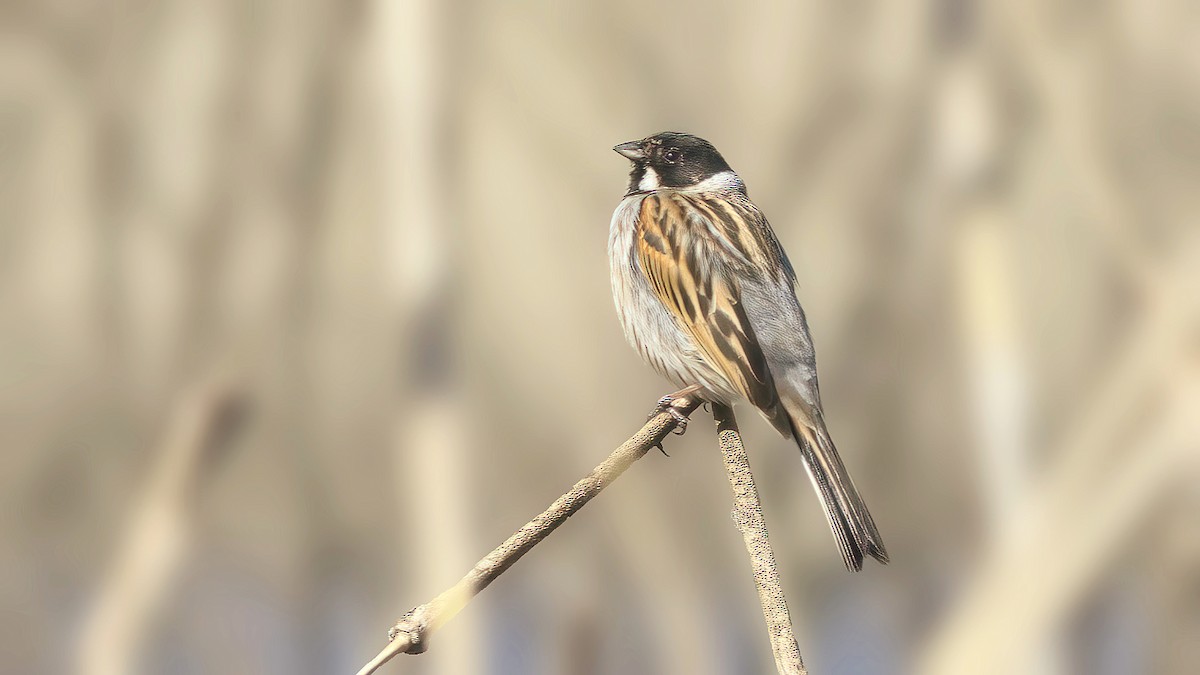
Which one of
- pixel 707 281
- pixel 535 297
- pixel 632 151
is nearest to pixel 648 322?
pixel 707 281

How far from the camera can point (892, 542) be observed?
346cm

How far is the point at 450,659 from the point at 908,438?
4.61 ft

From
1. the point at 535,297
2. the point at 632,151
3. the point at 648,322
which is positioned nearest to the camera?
the point at 648,322

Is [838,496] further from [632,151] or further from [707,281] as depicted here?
[632,151]

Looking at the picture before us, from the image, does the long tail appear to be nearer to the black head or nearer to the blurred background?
the black head

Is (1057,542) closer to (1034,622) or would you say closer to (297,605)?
(1034,622)

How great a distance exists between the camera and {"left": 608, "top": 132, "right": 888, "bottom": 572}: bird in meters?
2.06

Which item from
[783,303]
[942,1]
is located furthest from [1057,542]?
[942,1]

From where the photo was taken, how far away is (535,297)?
11.1 ft

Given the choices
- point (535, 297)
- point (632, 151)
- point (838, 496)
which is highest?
point (632, 151)

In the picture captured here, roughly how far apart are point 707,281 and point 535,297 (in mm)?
1148

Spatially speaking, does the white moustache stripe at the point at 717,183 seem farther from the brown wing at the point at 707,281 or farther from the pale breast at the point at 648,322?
the pale breast at the point at 648,322

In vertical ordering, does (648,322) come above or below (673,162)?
below

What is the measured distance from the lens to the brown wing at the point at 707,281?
2080 millimetres
